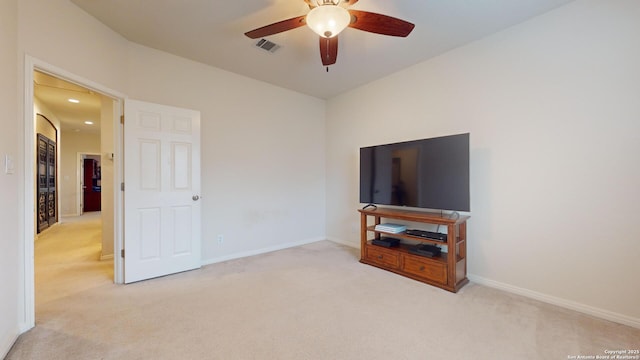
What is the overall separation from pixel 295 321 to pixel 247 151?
8.40 feet

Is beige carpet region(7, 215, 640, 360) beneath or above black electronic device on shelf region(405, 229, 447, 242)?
beneath

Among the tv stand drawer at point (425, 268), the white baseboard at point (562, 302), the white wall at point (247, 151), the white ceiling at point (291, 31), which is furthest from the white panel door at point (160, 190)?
the white baseboard at point (562, 302)

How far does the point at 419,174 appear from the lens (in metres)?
3.07

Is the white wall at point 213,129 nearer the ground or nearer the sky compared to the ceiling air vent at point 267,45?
nearer the ground

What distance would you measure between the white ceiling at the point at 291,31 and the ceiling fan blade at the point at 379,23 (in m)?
0.37

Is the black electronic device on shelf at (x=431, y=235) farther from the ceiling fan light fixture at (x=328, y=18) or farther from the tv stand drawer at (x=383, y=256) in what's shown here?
the ceiling fan light fixture at (x=328, y=18)

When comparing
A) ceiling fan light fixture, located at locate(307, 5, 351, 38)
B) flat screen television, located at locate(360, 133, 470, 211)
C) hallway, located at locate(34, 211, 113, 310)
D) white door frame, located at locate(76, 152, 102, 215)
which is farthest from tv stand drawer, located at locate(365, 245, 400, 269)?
white door frame, located at locate(76, 152, 102, 215)

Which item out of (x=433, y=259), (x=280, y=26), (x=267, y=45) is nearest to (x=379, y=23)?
(x=280, y=26)

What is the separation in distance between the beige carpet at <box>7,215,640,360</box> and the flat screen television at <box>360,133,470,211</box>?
95cm

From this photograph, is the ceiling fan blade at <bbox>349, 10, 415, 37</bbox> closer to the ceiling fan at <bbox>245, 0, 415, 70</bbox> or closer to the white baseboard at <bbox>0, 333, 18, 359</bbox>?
the ceiling fan at <bbox>245, 0, 415, 70</bbox>

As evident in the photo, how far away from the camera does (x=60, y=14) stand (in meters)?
2.22

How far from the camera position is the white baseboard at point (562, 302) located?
81.6 inches

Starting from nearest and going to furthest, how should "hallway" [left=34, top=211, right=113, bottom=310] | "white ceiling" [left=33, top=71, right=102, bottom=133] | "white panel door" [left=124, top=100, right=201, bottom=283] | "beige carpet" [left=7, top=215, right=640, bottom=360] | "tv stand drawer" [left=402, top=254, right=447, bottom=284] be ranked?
"beige carpet" [left=7, top=215, right=640, bottom=360] < "hallway" [left=34, top=211, right=113, bottom=310] < "tv stand drawer" [left=402, top=254, right=447, bottom=284] < "white panel door" [left=124, top=100, right=201, bottom=283] < "white ceiling" [left=33, top=71, right=102, bottom=133]

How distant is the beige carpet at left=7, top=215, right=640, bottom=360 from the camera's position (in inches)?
69.5
